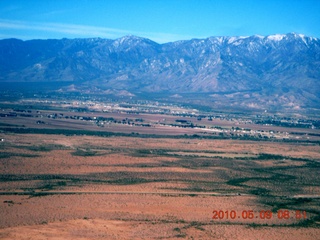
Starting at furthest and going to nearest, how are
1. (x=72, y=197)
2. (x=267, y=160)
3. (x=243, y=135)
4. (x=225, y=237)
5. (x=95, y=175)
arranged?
(x=243, y=135) < (x=267, y=160) < (x=95, y=175) < (x=72, y=197) < (x=225, y=237)

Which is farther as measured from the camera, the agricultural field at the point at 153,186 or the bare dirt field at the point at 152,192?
the agricultural field at the point at 153,186

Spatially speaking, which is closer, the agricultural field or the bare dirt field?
the bare dirt field

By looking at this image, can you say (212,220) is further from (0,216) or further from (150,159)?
(150,159)

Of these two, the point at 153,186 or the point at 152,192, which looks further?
the point at 153,186

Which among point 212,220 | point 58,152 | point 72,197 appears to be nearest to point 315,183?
point 212,220

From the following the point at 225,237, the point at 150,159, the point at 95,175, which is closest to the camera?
the point at 225,237

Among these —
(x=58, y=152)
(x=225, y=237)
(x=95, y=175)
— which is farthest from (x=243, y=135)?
(x=225, y=237)

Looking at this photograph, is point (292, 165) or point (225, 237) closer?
point (225, 237)

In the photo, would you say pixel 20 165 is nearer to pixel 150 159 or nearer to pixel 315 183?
pixel 150 159
